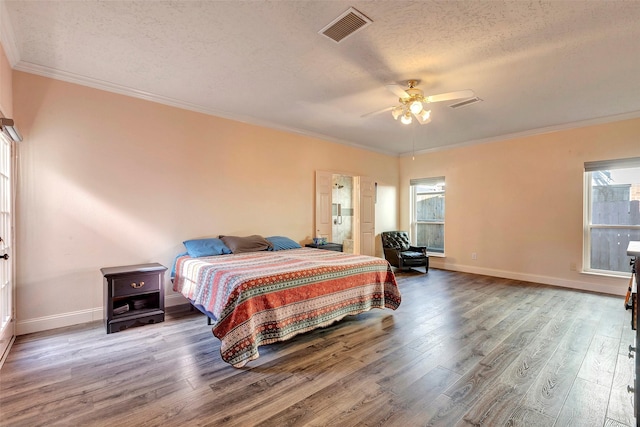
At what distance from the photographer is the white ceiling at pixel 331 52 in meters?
2.17

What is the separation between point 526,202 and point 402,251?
2.39 m

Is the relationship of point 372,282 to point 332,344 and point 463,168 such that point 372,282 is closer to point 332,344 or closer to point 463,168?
point 332,344

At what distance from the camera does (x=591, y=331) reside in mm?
3016

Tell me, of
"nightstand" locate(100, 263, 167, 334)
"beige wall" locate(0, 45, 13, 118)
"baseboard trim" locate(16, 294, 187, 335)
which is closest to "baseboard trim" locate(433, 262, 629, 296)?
"nightstand" locate(100, 263, 167, 334)

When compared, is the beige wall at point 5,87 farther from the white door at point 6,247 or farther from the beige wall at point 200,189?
the white door at point 6,247

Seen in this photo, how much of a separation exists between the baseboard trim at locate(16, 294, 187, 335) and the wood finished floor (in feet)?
0.35

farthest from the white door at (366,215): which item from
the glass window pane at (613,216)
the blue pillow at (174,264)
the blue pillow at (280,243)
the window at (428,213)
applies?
the glass window pane at (613,216)

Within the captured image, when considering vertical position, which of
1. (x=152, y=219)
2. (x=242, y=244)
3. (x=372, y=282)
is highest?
(x=152, y=219)

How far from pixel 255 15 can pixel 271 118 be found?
7.76 feet

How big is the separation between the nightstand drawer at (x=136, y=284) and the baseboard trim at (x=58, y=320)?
1.91ft

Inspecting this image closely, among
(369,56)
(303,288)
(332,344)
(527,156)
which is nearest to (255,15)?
(369,56)

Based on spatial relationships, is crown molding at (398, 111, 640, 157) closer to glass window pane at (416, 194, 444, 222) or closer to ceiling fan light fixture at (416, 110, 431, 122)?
glass window pane at (416, 194, 444, 222)

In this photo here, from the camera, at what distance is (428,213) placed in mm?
6844

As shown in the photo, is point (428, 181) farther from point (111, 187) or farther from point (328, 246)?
point (111, 187)
